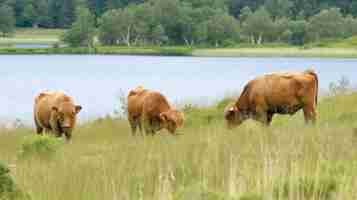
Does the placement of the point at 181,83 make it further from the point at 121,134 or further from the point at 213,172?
the point at 213,172

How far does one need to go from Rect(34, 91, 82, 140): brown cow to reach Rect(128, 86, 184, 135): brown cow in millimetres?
1147

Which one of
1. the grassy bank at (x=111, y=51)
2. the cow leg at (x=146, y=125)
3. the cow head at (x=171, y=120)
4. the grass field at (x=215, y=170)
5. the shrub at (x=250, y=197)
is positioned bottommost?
the grassy bank at (x=111, y=51)

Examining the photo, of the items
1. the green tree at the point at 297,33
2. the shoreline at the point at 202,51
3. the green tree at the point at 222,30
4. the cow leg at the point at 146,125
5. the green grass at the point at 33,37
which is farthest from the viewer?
→ the green grass at the point at 33,37

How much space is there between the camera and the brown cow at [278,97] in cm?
1537

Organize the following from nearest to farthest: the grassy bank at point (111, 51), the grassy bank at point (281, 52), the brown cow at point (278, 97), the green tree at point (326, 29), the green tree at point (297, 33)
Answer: the brown cow at point (278, 97), the grassy bank at point (281, 52), the grassy bank at point (111, 51), the green tree at point (326, 29), the green tree at point (297, 33)

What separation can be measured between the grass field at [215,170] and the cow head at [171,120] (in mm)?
3231

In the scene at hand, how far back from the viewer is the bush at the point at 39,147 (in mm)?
11672

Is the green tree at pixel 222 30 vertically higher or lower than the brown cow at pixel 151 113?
lower

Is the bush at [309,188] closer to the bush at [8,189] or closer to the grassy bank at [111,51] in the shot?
the bush at [8,189]

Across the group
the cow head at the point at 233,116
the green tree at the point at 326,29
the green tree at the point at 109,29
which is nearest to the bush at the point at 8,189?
the cow head at the point at 233,116

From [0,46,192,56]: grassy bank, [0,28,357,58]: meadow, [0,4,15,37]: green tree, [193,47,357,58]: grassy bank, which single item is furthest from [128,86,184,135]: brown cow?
[0,4,15,37]: green tree

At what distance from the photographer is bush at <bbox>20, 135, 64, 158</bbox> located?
1167cm

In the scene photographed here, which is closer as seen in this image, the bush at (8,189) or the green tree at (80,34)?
the bush at (8,189)

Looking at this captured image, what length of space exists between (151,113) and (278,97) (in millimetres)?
2451
